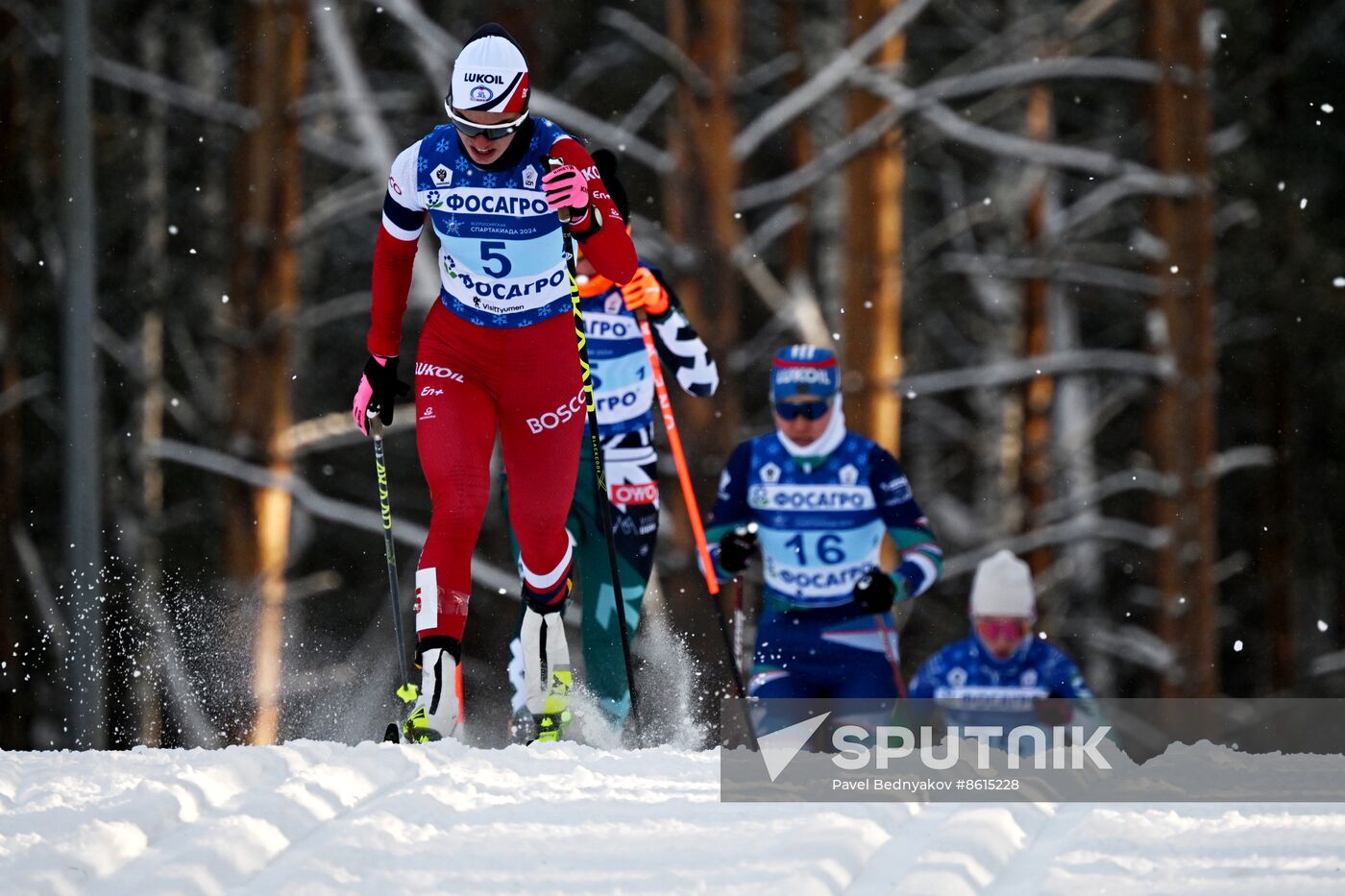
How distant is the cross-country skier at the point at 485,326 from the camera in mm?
5254

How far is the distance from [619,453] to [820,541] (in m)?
0.88

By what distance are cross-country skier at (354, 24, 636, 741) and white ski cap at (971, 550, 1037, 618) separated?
2.71 metres

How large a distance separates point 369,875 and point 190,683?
14724 mm

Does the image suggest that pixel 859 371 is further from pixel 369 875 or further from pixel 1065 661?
pixel 369 875

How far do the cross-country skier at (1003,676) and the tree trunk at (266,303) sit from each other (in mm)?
7403

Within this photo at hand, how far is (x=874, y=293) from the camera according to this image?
13.5 m

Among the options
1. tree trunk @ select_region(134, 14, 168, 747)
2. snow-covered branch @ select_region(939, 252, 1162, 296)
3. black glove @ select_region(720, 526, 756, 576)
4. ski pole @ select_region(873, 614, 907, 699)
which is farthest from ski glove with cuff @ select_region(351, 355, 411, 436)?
tree trunk @ select_region(134, 14, 168, 747)

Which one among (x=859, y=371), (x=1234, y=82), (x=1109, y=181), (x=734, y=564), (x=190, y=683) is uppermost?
(x=1234, y=82)

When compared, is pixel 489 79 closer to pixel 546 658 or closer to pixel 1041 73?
pixel 546 658

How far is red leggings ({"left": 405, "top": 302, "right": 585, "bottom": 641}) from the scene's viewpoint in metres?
5.26

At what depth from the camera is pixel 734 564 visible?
6.80 m

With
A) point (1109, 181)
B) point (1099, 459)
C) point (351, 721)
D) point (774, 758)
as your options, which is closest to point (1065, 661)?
point (774, 758)

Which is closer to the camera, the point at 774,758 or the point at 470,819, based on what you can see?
the point at 470,819

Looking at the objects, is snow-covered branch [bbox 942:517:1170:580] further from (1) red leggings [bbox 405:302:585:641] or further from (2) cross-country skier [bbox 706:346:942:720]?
(1) red leggings [bbox 405:302:585:641]
